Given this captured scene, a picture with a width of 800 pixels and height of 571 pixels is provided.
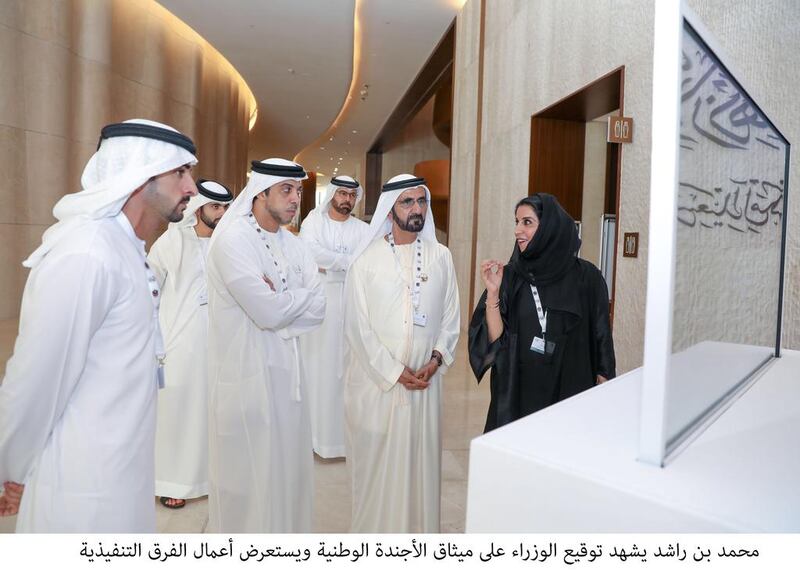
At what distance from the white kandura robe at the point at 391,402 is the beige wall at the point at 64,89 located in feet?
24.8

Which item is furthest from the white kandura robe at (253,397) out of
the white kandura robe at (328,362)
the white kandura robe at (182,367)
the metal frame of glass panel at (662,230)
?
the metal frame of glass panel at (662,230)

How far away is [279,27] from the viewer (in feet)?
34.1

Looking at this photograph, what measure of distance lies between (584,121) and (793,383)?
4876 mm

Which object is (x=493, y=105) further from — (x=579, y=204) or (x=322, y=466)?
(x=322, y=466)

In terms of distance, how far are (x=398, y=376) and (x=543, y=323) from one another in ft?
2.31

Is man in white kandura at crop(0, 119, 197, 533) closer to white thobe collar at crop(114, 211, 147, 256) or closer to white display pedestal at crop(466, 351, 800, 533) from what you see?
white thobe collar at crop(114, 211, 147, 256)

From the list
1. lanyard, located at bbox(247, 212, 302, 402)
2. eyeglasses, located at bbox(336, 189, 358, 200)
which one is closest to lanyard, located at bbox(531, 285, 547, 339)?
lanyard, located at bbox(247, 212, 302, 402)

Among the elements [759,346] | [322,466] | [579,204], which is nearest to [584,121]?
[579,204]

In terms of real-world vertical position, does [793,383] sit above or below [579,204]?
below

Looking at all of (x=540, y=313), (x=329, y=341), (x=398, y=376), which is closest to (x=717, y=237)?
(x=540, y=313)

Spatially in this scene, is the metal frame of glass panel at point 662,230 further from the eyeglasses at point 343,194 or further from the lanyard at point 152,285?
the eyeglasses at point 343,194

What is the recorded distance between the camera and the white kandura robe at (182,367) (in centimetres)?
344

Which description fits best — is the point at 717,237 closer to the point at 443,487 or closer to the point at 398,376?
the point at 398,376

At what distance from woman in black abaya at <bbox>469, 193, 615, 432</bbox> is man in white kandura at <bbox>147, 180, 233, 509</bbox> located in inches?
75.1
